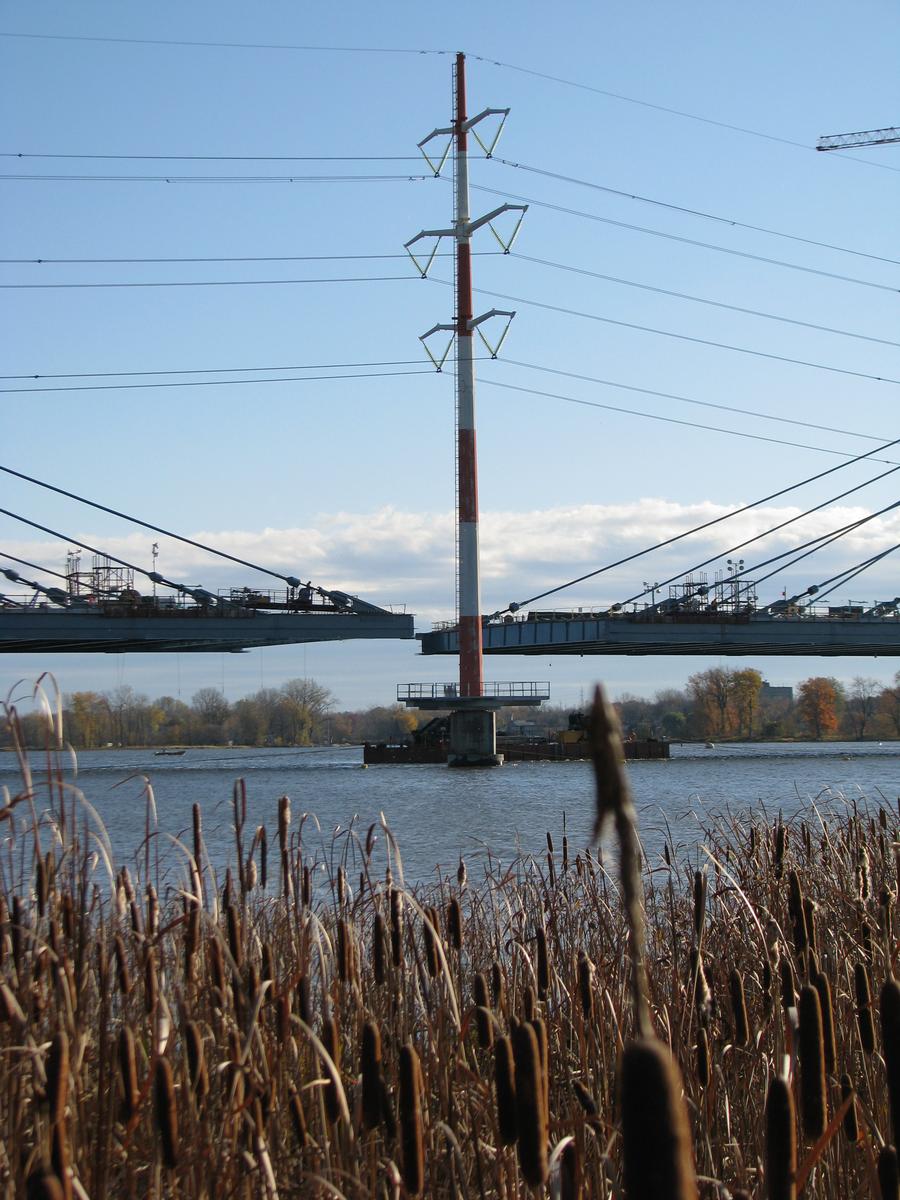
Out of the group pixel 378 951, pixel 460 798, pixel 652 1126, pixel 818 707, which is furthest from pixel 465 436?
pixel 818 707

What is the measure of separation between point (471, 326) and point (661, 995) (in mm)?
63906

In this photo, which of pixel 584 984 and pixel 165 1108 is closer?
pixel 165 1108

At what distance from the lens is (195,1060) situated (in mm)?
3879

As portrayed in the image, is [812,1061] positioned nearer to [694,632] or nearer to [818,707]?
[694,632]

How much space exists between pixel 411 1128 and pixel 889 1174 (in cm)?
98

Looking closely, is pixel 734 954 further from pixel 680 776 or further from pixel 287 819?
pixel 680 776

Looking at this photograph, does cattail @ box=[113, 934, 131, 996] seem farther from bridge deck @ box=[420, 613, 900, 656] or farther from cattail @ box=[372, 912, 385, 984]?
bridge deck @ box=[420, 613, 900, 656]

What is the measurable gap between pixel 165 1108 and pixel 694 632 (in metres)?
69.9

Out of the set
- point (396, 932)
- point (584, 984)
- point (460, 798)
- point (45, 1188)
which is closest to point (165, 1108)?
point (45, 1188)

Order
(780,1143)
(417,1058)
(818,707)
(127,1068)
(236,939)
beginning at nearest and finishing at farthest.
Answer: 1. (780,1143)
2. (417,1058)
3. (127,1068)
4. (236,939)
5. (818,707)

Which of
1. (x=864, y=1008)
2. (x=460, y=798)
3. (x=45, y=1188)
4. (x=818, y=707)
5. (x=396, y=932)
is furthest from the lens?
(x=818, y=707)

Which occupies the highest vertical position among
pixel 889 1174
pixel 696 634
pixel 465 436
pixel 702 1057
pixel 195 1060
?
pixel 465 436

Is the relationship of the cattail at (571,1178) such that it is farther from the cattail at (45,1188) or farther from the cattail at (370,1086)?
the cattail at (45,1188)

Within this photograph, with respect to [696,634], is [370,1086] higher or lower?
lower
